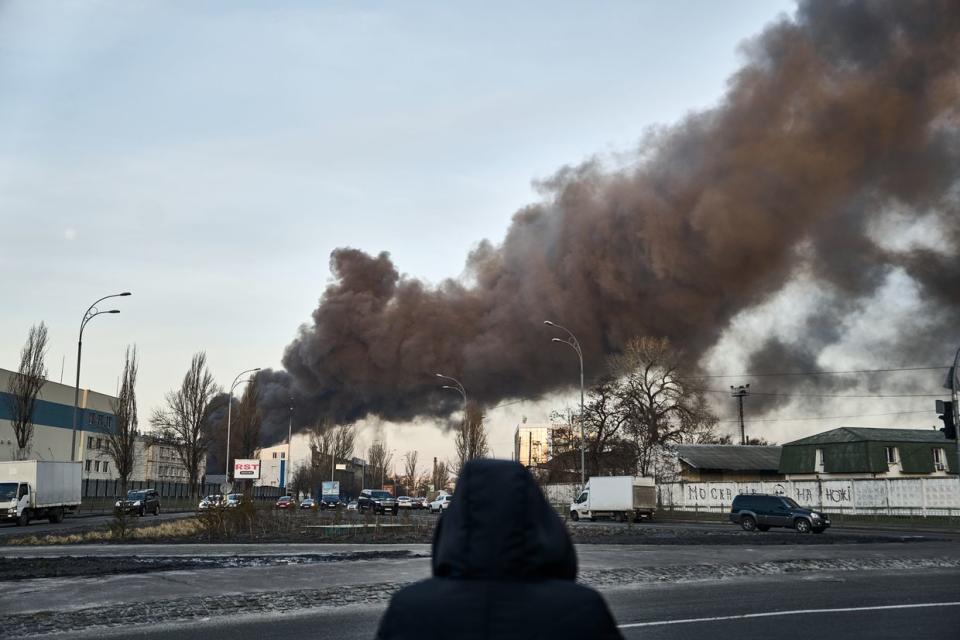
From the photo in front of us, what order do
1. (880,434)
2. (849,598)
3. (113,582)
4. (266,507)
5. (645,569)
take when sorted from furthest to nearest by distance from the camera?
Answer: (880,434) < (266,507) < (645,569) < (113,582) < (849,598)

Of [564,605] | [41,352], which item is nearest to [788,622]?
[564,605]

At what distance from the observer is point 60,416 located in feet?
277

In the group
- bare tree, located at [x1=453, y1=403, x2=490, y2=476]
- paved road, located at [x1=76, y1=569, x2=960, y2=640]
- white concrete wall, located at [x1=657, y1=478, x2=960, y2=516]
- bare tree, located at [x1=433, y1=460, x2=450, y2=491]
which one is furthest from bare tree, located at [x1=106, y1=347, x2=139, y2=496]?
bare tree, located at [x1=433, y1=460, x2=450, y2=491]

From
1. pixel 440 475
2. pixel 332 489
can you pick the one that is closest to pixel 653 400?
pixel 332 489

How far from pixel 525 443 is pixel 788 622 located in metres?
139

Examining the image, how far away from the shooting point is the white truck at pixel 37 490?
39.2m

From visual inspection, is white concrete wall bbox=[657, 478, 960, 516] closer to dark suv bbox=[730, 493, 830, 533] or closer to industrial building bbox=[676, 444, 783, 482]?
dark suv bbox=[730, 493, 830, 533]

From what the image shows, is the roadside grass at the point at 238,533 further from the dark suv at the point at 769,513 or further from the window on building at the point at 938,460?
the window on building at the point at 938,460

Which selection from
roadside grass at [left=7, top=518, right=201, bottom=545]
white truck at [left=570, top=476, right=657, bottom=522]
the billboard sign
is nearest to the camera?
roadside grass at [left=7, top=518, right=201, bottom=545]

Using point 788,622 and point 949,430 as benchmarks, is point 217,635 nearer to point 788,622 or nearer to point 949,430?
point 788,622

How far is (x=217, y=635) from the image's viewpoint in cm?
906

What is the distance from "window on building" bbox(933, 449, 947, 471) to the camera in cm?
6247

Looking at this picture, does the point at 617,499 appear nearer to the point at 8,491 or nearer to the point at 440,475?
the point at 8,491

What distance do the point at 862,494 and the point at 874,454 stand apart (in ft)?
56.1
